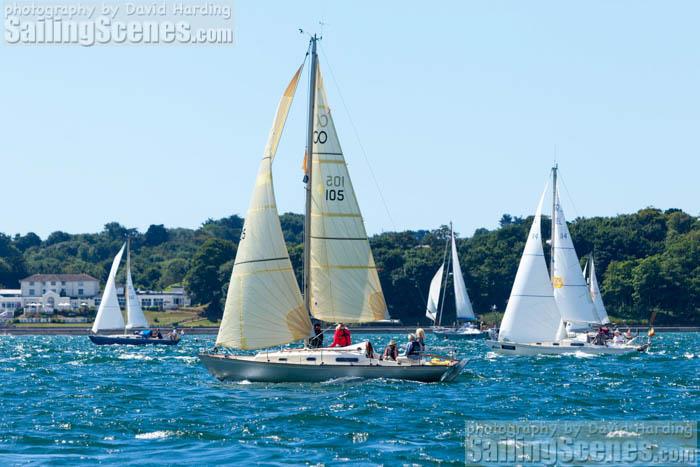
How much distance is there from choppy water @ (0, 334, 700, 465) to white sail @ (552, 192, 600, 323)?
57.2ft

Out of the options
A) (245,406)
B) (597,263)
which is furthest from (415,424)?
(597,263)

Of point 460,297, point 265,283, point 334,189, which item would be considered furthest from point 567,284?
point 460,297

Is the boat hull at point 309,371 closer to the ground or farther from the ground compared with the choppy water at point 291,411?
farther from the ground

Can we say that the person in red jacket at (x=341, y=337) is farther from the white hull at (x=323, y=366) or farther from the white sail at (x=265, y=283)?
the white sail at (x=265, y=283)

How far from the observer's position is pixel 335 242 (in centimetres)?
4056

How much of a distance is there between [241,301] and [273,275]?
1300 mm

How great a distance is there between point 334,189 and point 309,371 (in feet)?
19.5

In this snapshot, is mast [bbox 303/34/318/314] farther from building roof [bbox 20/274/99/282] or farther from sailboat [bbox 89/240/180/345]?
building roof [bbox 20/274/99/282]

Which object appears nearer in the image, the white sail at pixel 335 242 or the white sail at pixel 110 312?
the white sail at pixel 335 242

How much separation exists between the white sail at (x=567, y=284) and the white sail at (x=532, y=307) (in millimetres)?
6221

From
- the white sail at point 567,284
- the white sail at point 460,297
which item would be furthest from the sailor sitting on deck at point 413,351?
the white sail at point 460,297

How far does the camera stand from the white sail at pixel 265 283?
39750mm

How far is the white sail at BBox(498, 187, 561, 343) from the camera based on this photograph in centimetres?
6078

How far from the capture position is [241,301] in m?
40.0
